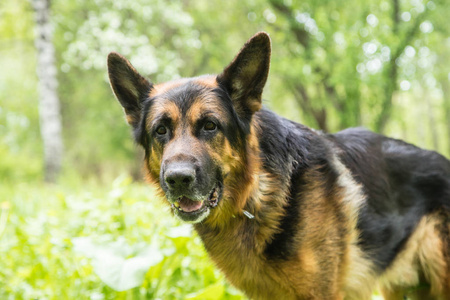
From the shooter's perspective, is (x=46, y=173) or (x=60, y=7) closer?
(x=46, y=173)

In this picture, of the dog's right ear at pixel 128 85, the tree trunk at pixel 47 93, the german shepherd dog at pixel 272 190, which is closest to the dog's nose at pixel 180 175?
the german shepherd dog at pixel 272 190

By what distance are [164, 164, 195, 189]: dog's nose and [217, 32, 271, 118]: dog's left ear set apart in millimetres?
647

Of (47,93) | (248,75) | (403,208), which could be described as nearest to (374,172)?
(403,208)

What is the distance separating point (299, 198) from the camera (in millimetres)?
2875

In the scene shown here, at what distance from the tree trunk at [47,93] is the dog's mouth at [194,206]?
11.7 m

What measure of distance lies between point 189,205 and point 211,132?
533 mm

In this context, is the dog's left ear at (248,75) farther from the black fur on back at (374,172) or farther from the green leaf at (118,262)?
the green leaf at (118,262)

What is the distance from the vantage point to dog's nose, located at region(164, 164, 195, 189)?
99.0 inches

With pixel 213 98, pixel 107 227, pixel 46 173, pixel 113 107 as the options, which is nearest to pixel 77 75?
pixel 113 107

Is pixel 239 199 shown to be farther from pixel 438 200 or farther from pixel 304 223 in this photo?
pixel 438 200

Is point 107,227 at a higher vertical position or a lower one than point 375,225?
lower

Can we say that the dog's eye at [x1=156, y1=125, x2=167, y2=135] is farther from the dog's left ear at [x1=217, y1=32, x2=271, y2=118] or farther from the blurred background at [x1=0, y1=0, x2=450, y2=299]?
the blurred background at [x1=0, y1=0, x2=450, y2=299]

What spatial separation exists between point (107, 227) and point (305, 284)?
254 centimetres

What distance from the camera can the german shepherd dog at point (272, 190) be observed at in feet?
9.04
